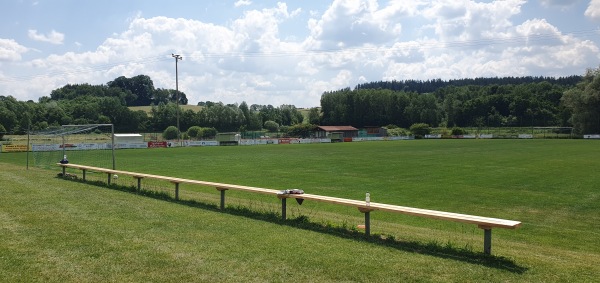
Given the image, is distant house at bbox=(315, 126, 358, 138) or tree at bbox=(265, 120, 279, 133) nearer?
distant house at bbox=(315, 126, 358, 138)

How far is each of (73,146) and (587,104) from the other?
8015cm

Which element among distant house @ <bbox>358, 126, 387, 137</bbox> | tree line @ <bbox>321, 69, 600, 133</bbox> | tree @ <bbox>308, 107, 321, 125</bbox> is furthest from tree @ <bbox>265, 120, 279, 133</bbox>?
tree line @ <bbox>321, 69, 600, 133</bbox>

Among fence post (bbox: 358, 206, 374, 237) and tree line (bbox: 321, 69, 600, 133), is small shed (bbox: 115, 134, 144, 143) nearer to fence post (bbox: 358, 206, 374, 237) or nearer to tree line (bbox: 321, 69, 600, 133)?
fence post (bbox: 358, 206, 374, 237)

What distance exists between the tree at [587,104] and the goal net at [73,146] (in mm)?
76250

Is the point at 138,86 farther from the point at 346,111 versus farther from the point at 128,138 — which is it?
the point at 128,138

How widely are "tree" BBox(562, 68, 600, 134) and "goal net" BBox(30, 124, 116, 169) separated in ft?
250

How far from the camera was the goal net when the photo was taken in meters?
26.4

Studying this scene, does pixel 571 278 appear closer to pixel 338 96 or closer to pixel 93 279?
pixel 93 279

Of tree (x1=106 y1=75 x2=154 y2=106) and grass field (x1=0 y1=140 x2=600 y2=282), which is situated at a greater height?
tree (x1=106 y1=75 x2=154 y2=106)

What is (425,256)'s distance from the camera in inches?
290

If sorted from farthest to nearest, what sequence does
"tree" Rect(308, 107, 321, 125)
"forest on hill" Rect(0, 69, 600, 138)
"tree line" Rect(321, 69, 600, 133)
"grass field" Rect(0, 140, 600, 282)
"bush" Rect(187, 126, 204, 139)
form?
1. "tree" Rect(308, 107, 321, 125)
2. "tree line" Rect(321, 69, 600, 133)
3. "forest on hill" Rect(0, 69, 600, 138)
4. "bush" Rect(187, 126, 204, 139)
5. "grass field" Rect(0, 140, 600, 282)

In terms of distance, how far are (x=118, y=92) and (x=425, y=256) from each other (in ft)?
540

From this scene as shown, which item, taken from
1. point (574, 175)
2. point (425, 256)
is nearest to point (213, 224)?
point (425, 256)

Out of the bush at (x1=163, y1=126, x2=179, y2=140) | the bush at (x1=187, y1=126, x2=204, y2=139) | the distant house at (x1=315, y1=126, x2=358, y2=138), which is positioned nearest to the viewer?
the bush at (x1=163, y1=126, x2=179, y2=140)
